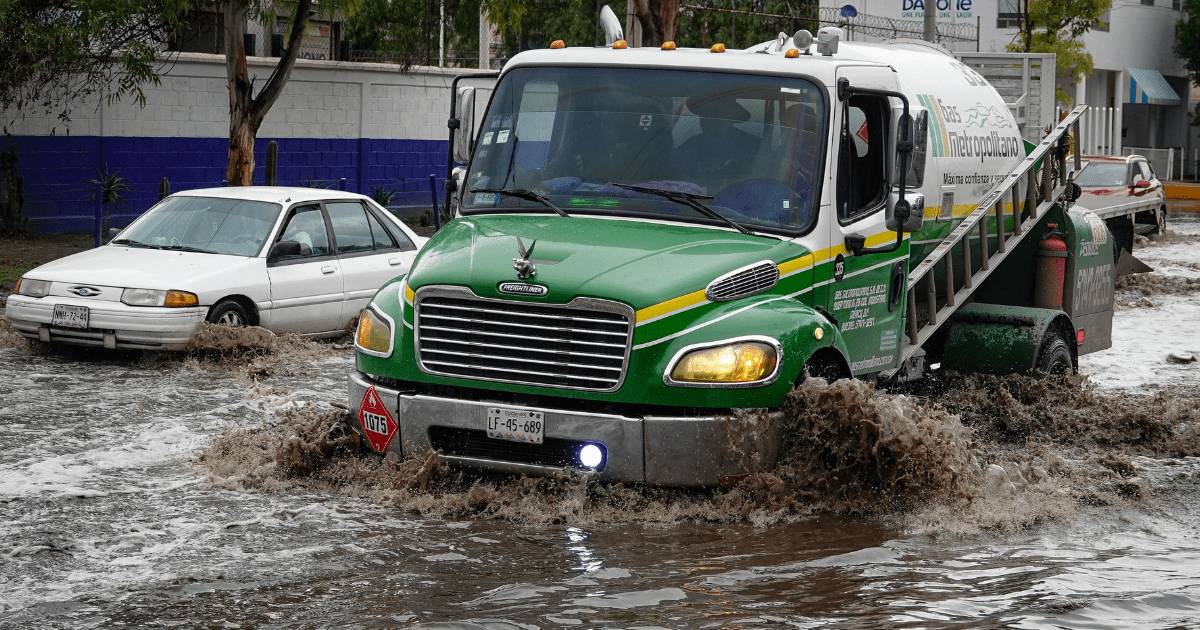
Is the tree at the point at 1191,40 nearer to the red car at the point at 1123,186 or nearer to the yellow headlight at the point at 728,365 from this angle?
the red car at the point at 1123,186

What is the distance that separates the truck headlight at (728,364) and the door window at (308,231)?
6765mm

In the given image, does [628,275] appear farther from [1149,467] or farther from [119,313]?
[119,313]

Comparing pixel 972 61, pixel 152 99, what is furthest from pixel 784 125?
pixel 152 99

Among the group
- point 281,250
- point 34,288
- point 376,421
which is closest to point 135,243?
point 34,288

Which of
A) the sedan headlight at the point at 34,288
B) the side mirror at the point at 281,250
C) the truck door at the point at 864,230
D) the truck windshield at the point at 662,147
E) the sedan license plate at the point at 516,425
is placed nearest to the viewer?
the sedan license plate at the point at 516,425

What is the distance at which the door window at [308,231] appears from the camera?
12.9 m

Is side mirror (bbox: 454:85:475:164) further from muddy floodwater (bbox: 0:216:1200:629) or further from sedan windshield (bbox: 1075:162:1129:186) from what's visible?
sedan windshield (bbox: 1075:162:1129:186)

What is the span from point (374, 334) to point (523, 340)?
0.96 meters

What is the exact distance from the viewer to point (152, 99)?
2230 centimetres

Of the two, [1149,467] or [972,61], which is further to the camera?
[972,61]

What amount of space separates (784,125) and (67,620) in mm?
4448

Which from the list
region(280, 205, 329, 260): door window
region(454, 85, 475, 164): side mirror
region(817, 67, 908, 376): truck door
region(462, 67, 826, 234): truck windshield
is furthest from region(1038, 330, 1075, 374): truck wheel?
region(280, 205, 329, 260): door window

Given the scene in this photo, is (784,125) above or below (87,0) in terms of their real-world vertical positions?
below

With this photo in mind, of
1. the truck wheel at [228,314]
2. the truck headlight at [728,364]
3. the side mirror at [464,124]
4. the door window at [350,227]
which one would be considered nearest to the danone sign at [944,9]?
the door window at [350,227]
